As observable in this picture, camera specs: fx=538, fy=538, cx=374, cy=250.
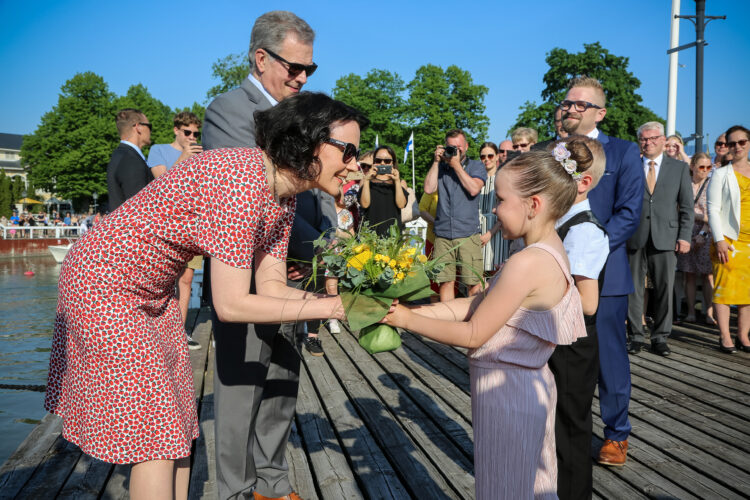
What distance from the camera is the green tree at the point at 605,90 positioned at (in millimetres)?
36969

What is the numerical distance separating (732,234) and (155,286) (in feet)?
21.8

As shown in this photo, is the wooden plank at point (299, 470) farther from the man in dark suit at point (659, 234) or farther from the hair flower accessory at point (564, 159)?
the man in dark suit at point (659, 234)

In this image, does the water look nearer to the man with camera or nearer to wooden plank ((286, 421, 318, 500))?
wooden plank ((286, 421, 318, 500))

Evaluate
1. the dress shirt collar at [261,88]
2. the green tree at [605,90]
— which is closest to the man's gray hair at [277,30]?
the dress shirt collar at [261,88]

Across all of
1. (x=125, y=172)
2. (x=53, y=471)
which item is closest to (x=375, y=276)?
(x=53, y=471)

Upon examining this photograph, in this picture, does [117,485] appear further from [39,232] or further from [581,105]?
[39,232]

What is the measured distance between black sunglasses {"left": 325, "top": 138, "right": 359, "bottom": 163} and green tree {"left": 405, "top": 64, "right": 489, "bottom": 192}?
149ft

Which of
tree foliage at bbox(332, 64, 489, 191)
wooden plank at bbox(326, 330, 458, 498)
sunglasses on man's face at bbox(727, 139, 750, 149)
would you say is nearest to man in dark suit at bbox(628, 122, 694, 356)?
sunglasses on man's face at bbox(727, 139, 750, 149)

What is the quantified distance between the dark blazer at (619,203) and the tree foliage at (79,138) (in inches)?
1844

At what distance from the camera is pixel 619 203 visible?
348 centimetres

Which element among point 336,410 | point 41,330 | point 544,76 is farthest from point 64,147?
point 336,410

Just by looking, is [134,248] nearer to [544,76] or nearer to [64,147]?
[544,76]

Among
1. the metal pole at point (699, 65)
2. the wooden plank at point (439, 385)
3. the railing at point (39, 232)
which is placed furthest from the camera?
the railing at point (39, 232)

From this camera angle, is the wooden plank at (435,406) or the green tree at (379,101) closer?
the wooden plank at (435,406)
